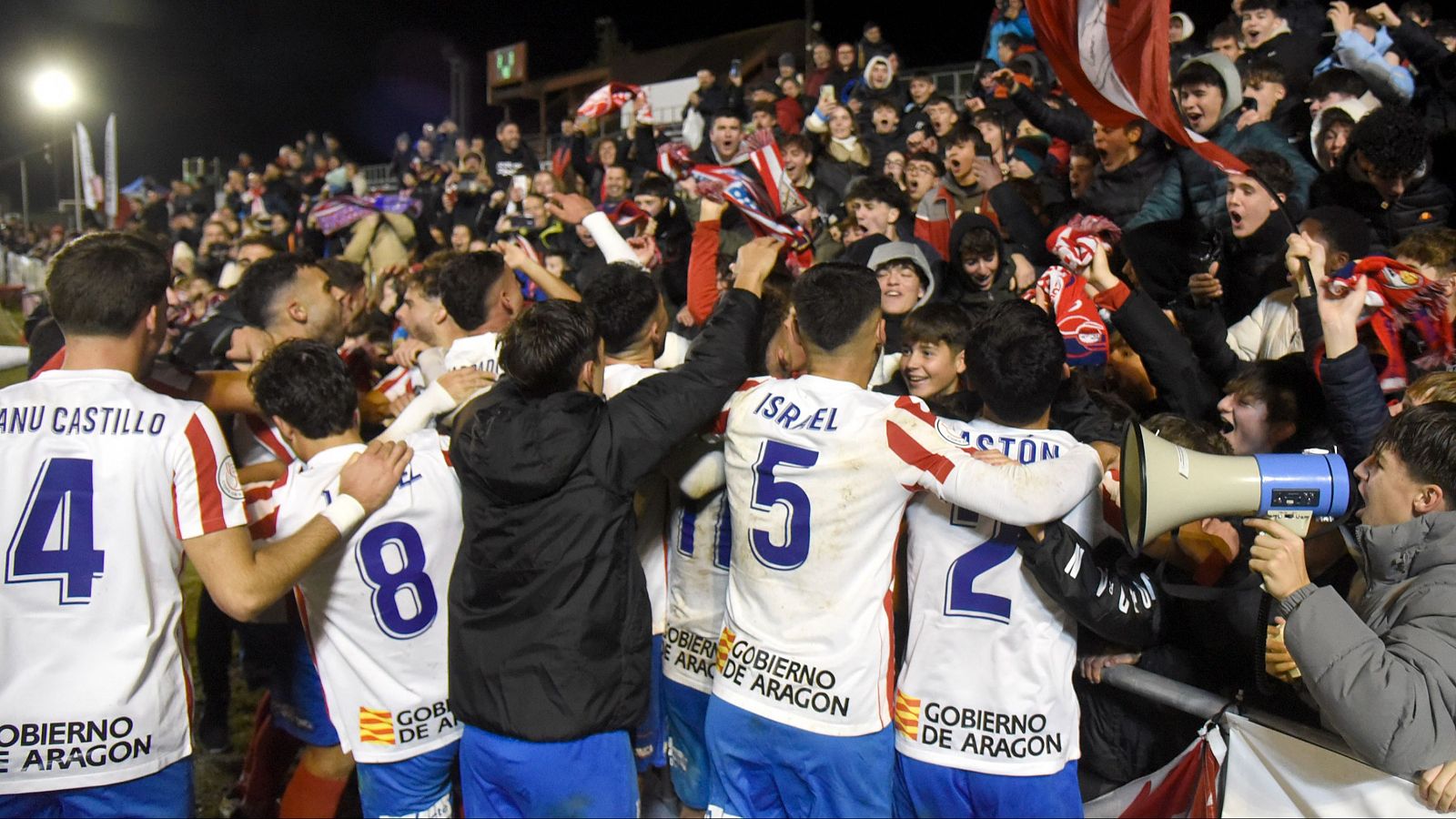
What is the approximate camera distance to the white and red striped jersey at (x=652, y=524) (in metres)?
3.99

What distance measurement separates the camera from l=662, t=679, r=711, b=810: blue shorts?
3.95 metres

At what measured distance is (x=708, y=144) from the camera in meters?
11.9

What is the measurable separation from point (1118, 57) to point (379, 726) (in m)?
3.74

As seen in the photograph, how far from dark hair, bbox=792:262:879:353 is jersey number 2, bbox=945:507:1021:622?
66 centimetres

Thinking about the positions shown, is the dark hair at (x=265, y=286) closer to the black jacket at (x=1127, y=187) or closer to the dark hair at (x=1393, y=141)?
the black jacket at (x=1127, y=187)

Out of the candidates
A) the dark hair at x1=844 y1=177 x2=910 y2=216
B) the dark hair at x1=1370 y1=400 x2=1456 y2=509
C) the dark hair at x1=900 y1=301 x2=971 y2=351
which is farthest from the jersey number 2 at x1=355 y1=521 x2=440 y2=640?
the dark hair at x1=844 y1=177 x2=910 y2=216

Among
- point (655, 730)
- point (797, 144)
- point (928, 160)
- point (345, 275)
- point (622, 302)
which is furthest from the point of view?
point (797, 144)

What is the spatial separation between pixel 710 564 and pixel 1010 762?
129 cm

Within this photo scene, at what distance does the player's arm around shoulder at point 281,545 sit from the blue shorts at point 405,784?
841mm

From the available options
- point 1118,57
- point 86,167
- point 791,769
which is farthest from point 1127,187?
point 86,167

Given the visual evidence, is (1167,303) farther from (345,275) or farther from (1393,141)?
(345,275)

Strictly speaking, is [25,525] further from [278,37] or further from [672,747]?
[278,37]

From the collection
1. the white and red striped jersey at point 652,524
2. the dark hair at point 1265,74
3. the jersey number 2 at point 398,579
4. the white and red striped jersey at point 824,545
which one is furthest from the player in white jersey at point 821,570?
the dark hair at point 1265,74

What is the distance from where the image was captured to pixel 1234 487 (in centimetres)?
262
